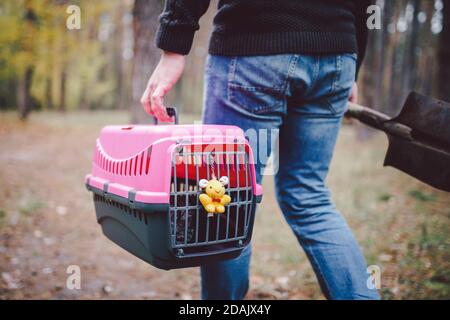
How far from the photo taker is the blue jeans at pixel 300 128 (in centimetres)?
130

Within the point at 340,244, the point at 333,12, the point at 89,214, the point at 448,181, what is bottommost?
the point at 89,214

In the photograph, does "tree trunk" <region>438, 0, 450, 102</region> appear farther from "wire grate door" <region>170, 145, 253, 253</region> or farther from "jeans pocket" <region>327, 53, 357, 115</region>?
"wire grate door" <region>170, 145, 253, 253</region>

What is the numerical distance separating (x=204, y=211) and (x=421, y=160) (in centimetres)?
90

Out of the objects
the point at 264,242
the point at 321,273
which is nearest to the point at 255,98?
the point at 321,273

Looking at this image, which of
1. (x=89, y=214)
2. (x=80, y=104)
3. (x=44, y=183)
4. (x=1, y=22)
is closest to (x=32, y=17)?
(x=1, y=22)

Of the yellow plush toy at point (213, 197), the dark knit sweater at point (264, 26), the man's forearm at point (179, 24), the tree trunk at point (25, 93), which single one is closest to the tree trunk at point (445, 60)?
the dark knit sweater at point (264, 26)

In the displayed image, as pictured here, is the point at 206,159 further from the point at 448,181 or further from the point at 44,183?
the point at 44,183

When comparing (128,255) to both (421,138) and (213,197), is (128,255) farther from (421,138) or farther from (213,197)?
(421,138)

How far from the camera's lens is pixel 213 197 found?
1.14 meters

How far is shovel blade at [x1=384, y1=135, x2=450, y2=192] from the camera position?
1462mm

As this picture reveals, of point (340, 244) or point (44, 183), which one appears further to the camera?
point (44, 183)

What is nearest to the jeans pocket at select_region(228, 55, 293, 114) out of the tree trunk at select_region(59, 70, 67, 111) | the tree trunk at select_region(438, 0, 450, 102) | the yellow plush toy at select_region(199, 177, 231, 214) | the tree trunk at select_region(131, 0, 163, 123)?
the yellow plush toy at select_region(199, 177, 231, 214)

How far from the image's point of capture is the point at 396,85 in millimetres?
26234
